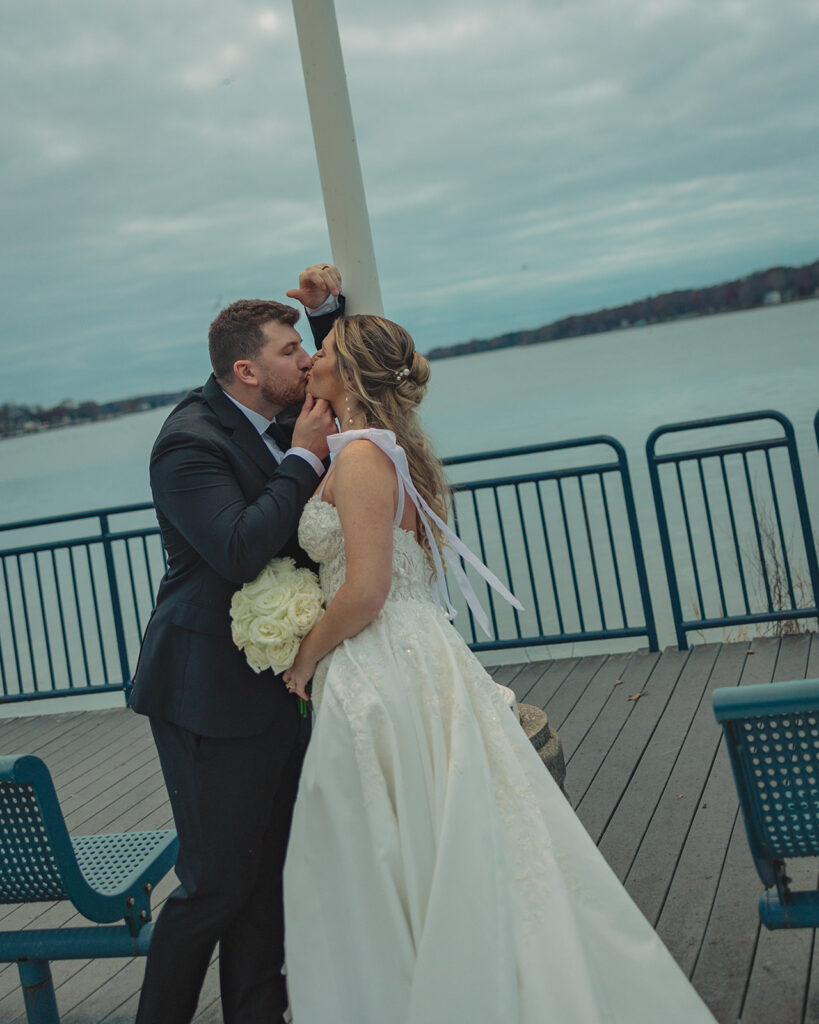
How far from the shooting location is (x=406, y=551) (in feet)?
9.02

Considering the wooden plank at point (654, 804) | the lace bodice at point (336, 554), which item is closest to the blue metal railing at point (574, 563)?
the wooden plank at point (654, 804)

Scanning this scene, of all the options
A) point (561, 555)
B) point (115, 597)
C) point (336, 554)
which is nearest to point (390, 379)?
point (336, 554)

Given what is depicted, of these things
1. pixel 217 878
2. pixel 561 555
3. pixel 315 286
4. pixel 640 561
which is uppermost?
pixel 315 286

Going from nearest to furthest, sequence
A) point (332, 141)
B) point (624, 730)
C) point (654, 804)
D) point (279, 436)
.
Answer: point (279, 436) → point (332, 141) → point (654, 804) → point (624, 730)

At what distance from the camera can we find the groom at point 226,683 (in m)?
2.51

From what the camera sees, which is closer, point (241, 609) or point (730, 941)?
point (241, 609)

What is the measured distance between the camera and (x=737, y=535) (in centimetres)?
758

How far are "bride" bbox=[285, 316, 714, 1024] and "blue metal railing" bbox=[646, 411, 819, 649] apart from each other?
10.9 ft

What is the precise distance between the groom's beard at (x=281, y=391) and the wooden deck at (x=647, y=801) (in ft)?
6.01

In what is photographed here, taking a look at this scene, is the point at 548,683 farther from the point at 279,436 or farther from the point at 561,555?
the point at 561,555

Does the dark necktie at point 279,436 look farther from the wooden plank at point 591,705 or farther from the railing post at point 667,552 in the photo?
the railing post at point 667,552

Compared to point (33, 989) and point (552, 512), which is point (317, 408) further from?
point (552, 512)

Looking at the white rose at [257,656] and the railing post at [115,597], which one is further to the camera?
the railing post at [115,597]

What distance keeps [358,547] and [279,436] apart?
54 cm
